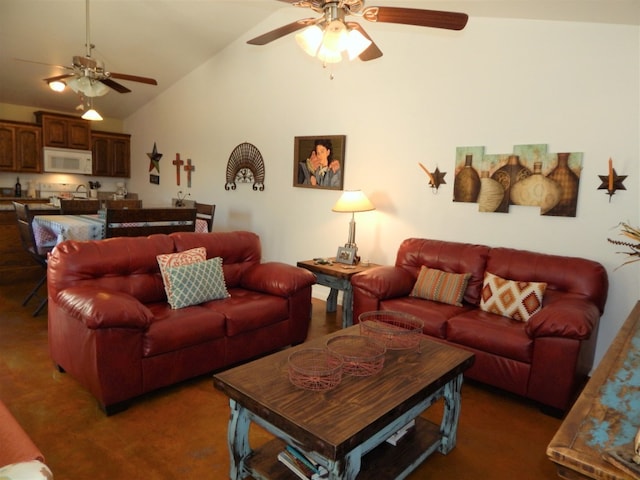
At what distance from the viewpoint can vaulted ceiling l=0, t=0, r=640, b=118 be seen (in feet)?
→ 13.8

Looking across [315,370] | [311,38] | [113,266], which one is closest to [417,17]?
[311,38]

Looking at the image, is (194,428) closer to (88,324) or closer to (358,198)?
(88,324)

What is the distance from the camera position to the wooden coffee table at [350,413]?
149 centimetres

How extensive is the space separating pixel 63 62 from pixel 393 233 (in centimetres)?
472

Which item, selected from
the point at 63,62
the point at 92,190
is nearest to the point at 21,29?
the point at 63,62

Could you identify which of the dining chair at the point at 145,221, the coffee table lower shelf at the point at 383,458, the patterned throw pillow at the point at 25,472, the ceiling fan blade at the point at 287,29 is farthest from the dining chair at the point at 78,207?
the patterned throw pillow at the point at 25,472

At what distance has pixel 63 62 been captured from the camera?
17.3ft

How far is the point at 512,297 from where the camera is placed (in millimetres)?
2961

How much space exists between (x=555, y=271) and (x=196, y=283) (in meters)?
2.61

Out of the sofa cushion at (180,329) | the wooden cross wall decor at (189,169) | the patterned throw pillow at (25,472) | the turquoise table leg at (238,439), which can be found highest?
the wooden cross wall decor at (189,169)

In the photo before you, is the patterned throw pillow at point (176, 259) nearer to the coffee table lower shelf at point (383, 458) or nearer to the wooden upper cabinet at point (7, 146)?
the coffee table lower shelf at point (383, 458)

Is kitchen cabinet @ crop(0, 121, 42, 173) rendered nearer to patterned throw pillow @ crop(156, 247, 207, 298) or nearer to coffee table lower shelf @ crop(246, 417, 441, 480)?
patterned throw pillow @ crop(156, 247, 207, 298)

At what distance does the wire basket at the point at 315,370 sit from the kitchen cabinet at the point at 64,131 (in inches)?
250

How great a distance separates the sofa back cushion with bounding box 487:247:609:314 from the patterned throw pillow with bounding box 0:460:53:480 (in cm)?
307
